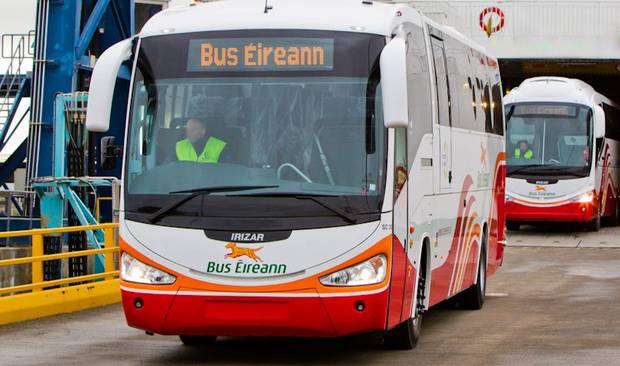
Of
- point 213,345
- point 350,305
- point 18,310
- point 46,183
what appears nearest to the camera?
point 350,305

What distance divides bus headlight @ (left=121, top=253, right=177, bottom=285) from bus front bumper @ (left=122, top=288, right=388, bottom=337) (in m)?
0.11

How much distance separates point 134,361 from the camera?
11.7m

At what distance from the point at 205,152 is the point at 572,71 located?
38.6 metres

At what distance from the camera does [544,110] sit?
3416 cm

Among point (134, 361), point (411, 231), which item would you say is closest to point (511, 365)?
point (411, 231)

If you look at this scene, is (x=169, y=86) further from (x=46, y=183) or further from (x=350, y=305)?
(x=46, y=183)

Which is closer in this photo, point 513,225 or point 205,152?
point 205,152

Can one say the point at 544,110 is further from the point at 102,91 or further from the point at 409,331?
the point at 102,91

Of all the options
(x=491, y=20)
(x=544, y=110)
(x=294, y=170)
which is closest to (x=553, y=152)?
(x=544, y=110)

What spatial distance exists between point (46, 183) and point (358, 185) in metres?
10.6

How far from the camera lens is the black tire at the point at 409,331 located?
39.9 feet

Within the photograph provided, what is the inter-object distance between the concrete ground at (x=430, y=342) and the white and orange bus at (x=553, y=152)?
14960 mm

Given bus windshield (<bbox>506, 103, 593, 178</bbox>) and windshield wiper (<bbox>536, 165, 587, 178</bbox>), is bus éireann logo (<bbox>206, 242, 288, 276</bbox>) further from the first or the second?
windshield wiper (<bbox>536, 165, 587, 178</bbox>)

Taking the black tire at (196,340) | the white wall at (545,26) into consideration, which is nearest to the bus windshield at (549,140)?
the white wall at (545,26)
